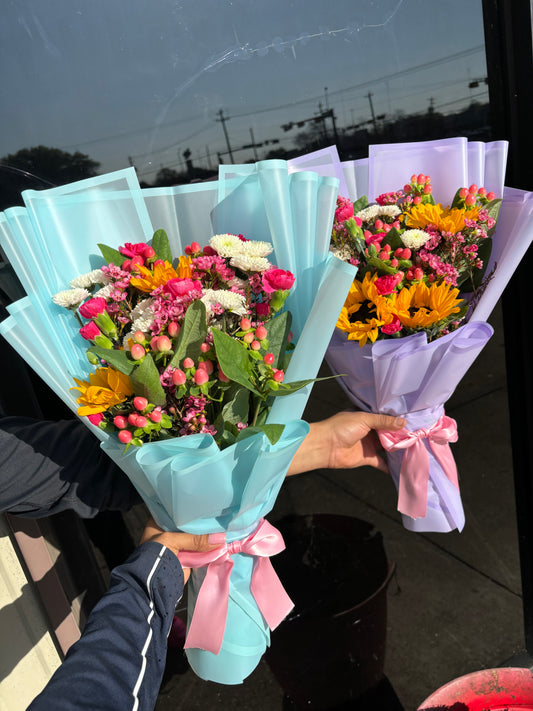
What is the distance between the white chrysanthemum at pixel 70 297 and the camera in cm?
97

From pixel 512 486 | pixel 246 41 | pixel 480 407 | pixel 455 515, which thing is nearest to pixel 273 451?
pixel 455 515

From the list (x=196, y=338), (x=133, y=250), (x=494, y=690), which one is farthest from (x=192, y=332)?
(x=494, y=690)

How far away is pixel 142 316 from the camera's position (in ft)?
3.01

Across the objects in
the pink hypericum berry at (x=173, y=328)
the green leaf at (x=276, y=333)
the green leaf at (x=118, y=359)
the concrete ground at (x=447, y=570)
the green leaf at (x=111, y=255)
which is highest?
the green leaf at (x=111, y=255)

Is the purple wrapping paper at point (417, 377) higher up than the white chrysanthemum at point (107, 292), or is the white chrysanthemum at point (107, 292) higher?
the white chrysanthemum at point (107, 292)

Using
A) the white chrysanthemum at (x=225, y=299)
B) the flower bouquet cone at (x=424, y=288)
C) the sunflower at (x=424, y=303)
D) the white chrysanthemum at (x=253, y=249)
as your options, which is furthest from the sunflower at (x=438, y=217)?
the white chrysanthemum at (x=225, y=299)

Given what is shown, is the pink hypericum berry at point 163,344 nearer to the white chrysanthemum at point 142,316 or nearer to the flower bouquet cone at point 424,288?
the white chrysanthemum at point 142,316

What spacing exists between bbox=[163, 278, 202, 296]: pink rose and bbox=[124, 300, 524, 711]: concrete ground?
3.46 ft

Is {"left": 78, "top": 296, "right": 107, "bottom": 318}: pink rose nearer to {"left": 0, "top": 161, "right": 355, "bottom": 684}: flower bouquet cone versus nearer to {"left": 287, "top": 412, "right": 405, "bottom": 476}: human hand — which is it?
{"left": 0, "top": 161, "right": 355, "bottom": 684}: flower bouquet cone

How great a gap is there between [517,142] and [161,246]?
1109mm

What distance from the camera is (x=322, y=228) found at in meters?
1.03

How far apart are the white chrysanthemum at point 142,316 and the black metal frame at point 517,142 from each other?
1191 mm

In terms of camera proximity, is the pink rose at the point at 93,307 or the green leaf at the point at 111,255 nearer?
the pink rose at the point at 93,307

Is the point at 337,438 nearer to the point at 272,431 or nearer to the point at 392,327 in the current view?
the point at 392,327
